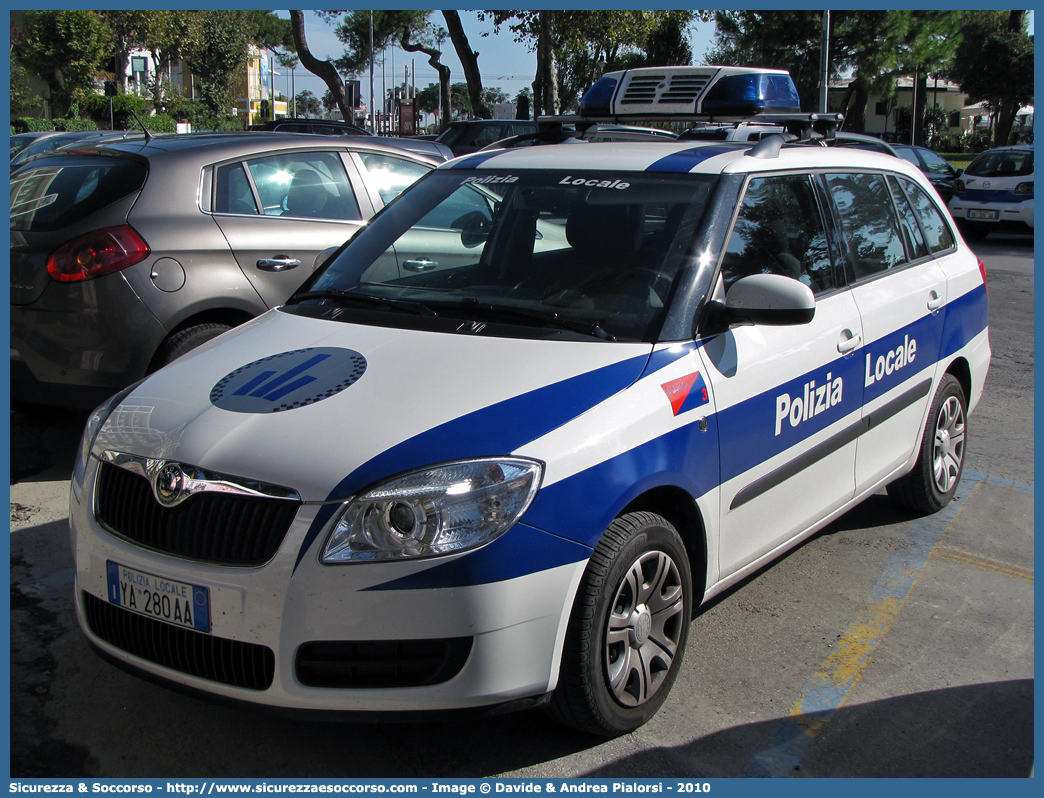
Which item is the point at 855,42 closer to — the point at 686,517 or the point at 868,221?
the point at 868,221

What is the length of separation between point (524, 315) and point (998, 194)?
1708cm

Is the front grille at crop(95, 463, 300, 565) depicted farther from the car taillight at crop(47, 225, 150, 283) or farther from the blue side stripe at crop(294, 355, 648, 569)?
the car taillight at crop(47, 225, 150, 283)

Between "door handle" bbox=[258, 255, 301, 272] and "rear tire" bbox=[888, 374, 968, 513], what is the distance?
3450mm

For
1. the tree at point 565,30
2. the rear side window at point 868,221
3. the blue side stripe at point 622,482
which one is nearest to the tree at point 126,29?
the tree at point 565,30

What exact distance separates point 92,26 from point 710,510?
4728 cm

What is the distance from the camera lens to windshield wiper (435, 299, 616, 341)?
124 inches

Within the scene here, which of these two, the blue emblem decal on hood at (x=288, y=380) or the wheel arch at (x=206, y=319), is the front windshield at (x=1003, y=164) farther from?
the blue emblem decal on hood at (x=288, y=380)

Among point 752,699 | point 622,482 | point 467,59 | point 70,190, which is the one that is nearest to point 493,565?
point 622,482

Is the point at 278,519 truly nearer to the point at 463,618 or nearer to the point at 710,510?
the point at 463,618

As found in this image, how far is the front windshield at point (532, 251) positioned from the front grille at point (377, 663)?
116 cm

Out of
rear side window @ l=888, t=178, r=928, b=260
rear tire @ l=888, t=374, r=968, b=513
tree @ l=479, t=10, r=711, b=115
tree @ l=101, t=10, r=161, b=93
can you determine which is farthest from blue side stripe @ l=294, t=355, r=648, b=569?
tree @ l=101, t=10, r=161, b=93

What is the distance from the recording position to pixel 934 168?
2017 cm
